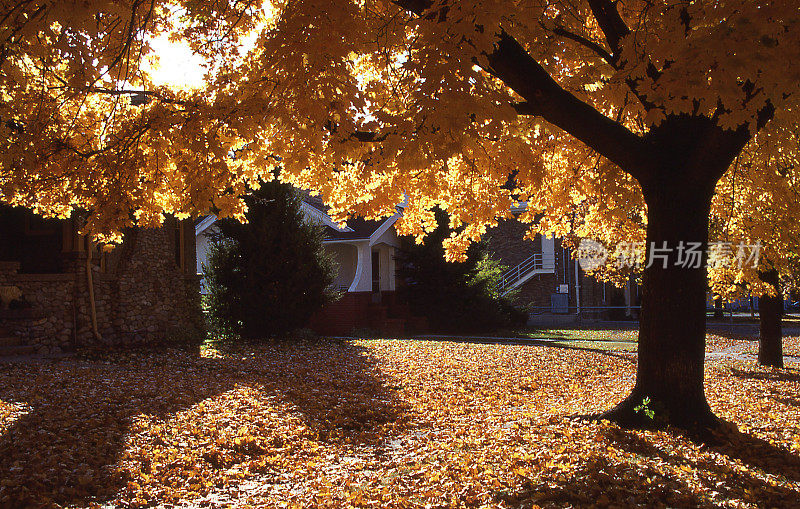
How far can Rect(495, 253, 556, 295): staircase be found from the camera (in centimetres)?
3009

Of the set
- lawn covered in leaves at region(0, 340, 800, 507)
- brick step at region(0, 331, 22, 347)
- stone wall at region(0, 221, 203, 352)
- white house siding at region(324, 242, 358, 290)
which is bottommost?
lawn covered in leaves at region(0, 340, 800, 507)

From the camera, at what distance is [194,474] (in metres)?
5.05

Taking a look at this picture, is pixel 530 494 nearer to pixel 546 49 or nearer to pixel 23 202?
pixel 546 49

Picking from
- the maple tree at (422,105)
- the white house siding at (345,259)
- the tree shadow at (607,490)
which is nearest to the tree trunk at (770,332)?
the maple tree at (422,105)

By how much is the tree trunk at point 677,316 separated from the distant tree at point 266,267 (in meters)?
12.1

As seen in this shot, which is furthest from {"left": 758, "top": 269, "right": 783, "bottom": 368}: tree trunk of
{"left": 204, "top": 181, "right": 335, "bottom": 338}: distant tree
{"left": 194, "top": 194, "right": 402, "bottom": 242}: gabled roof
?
{"left": 194, "top": 194, "right": 402, "bottom": 242}: gabled roof

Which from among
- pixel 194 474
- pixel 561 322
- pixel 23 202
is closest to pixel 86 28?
pixel 23 202

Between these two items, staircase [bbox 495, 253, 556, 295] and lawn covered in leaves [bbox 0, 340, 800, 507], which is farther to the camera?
staircase [bbox 495, 253, 556, 295]

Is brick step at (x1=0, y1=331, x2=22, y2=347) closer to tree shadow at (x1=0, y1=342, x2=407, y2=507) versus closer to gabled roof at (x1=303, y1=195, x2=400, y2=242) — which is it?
tree shadow at (x1=0, y1=342, x2=407, y2=507)

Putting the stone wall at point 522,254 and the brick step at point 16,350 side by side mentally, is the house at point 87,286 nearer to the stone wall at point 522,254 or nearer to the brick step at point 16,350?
the brick step at point 16,350

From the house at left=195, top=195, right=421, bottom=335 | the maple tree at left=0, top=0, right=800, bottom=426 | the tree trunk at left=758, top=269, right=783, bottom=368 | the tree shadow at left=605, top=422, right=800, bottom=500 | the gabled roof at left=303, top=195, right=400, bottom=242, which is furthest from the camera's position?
the gabled roof at left=303, top=195, right=400, bottom=242

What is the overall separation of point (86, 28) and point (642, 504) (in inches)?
272

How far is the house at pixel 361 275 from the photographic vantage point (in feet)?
72.0

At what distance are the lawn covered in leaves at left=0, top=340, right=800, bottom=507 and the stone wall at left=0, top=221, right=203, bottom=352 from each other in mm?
3012
